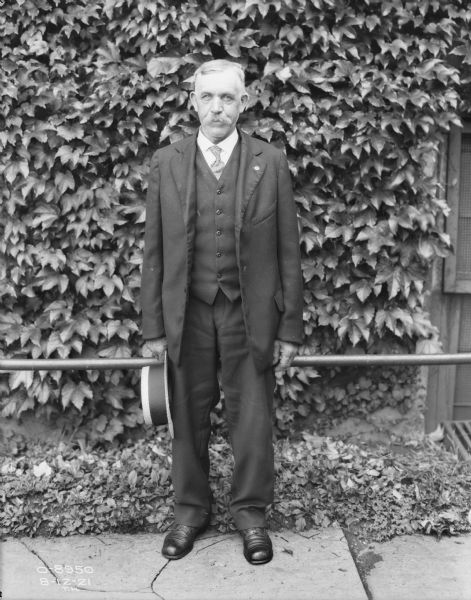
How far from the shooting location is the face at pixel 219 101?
269 centimetres

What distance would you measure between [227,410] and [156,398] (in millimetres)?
370

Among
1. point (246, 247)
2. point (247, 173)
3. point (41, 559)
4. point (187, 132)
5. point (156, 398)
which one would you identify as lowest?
point (41, 559)

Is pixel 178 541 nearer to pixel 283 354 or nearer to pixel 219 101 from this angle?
pixel 283 354

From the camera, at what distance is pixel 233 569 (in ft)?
9.47

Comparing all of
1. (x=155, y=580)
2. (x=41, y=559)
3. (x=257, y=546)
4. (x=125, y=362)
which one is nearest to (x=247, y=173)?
A: (x=125, y=362)

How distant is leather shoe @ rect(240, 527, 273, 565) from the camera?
2916 millimetres

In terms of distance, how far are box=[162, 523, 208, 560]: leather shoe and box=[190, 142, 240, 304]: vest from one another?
1070mm

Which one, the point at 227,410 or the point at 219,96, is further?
the point at 227,410

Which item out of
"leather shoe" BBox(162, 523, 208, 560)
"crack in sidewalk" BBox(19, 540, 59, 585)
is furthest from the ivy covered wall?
"leather shoe" BBox(162, 523, 208, 560)

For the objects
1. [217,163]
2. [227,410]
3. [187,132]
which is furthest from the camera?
[187,132]

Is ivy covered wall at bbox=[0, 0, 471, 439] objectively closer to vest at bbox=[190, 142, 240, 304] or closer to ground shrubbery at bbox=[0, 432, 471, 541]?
ground shrubbery at bbox=[0, 432, 471, 541]

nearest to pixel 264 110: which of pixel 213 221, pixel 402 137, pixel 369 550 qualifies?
pixel 402 137

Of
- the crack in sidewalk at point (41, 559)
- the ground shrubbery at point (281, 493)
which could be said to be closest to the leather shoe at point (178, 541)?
the ground shrubbery at point (281, 493)

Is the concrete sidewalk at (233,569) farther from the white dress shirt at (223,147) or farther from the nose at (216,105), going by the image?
the nose at (216,105)
